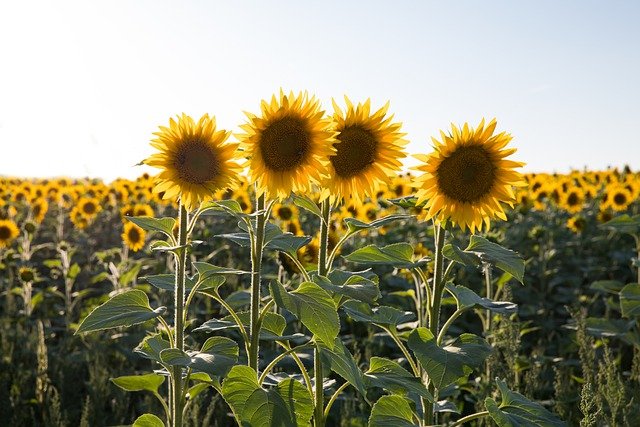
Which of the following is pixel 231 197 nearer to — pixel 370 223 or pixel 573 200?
pixel 573 200

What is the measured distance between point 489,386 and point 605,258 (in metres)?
5.27

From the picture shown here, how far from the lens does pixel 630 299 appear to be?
418cm

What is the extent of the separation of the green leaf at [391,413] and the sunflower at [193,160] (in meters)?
0.87

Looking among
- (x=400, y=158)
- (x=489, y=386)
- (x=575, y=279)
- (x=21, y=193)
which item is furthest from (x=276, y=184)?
(x=21, y=193)

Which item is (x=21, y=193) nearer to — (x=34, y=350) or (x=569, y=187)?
(x=34, y=350)

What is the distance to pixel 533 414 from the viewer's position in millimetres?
2336

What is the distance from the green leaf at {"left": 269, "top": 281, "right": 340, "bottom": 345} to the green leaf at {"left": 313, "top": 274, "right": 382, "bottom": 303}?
0.13 feet

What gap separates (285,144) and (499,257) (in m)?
0.79

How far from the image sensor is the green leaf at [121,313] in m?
2.19

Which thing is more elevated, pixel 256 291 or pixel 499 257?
pixel 499 257

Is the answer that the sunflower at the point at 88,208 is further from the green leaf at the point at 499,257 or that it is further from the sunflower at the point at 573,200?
the green leaf at the point at 499,257

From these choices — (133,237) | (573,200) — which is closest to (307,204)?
(133,237)

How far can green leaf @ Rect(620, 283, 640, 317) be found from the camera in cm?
407

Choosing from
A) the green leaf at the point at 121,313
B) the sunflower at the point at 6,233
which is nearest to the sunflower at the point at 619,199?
the sunflower at the point at 6,233
